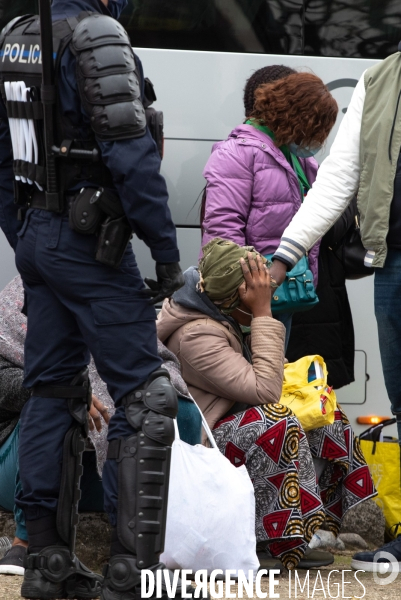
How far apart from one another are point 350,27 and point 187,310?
2.23 meters

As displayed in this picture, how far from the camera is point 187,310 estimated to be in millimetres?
3980

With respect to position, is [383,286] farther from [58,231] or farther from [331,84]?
[331,84]

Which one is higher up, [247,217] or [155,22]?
[155,22]

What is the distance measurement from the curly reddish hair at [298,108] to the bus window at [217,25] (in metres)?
0.69

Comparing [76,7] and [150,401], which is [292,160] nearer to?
[76,7]

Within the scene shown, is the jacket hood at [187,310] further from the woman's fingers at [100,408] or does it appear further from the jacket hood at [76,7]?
the jacket hood at [76,7]

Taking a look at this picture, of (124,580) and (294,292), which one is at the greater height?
(124,580)

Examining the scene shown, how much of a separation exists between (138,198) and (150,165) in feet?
0.32

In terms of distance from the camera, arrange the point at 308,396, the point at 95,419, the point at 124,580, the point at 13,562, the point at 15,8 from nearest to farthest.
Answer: the point at 124,580 < the point at 13,562 < the point at 95,419 < the point at 308,396 < the point at 15,8

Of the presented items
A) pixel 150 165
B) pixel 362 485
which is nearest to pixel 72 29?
pixel 150 165

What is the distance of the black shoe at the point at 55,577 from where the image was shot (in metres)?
3.03

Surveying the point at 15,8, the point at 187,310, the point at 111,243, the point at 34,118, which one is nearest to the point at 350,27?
the point at 15,8

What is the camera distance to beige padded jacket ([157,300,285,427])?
3.82 metres

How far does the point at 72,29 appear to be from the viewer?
2928 millimetres
